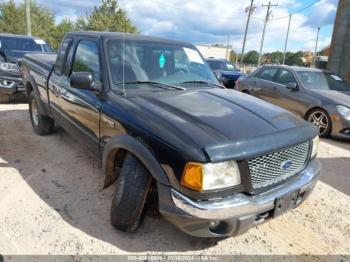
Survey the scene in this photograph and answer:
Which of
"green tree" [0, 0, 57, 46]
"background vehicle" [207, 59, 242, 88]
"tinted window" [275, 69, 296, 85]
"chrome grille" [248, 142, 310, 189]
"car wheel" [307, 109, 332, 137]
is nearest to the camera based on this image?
"chrome grille" [248, 142, 310, 189]

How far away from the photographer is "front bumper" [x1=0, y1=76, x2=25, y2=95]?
809 centimetres

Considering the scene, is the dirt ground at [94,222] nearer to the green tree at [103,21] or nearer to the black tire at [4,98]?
the black tire at [4,98]

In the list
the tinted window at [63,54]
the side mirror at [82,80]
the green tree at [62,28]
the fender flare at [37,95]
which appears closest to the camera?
the side mirror at [82,80]

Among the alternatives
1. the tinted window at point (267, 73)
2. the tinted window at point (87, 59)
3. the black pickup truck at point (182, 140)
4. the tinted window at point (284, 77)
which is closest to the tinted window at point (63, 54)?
the tinted window at point (87, 59)

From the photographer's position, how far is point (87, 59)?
3.92 metres

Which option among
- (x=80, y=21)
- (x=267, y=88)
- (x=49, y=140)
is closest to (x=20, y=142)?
(x=49, y=140)

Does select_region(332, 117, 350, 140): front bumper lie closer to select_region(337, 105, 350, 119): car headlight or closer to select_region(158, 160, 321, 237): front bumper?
select_region(337, 105, 350, 119): car headlight

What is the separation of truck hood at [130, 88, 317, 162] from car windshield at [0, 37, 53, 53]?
26.0 ft

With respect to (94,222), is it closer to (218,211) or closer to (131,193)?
(131,193)

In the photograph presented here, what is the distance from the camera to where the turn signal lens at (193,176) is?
92.5 inches

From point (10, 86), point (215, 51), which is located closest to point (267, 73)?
point (10, 86)

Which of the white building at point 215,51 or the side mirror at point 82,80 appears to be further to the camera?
the white building at point 215,51

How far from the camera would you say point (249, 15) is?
3600 centimetres

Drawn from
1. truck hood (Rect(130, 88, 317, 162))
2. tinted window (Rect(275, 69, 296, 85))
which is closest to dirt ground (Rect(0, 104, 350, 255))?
truck hood (Rect(130, 88, 317, 162))
